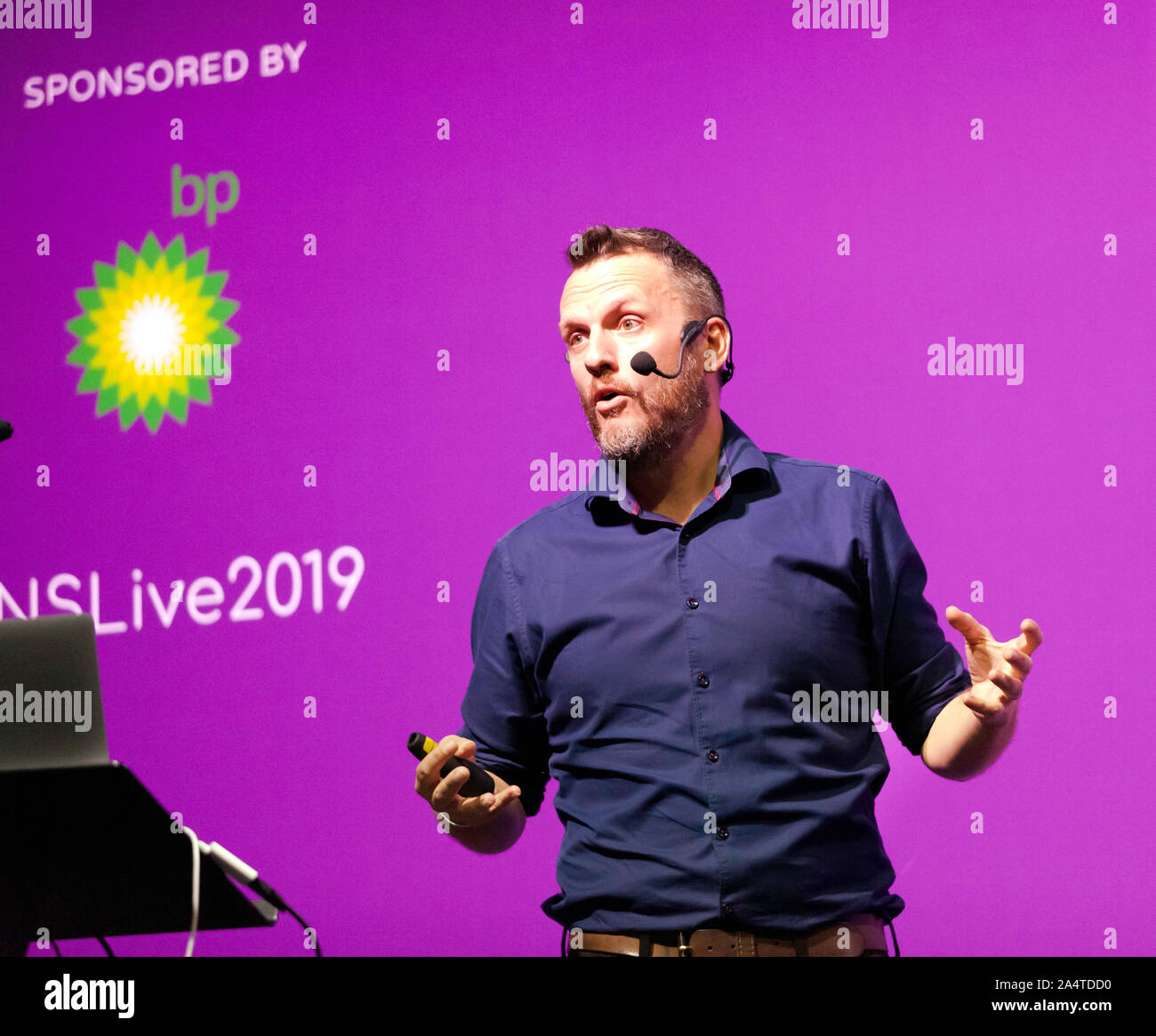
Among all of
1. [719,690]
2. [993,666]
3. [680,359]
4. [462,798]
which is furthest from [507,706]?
[993,666]

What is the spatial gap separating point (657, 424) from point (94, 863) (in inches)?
37.0

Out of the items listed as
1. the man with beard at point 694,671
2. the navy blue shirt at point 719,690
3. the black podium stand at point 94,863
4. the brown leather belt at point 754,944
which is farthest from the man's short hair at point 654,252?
the black podium stand at point 94,863

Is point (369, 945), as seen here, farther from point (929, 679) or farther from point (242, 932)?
point (929, 679)

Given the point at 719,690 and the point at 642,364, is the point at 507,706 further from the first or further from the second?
the point at 642,364

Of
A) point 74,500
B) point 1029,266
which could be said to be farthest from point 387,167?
point 1029,266

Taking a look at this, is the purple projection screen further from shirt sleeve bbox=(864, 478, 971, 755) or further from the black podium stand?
the black podium stand

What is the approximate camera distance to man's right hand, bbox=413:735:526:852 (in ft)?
5.30

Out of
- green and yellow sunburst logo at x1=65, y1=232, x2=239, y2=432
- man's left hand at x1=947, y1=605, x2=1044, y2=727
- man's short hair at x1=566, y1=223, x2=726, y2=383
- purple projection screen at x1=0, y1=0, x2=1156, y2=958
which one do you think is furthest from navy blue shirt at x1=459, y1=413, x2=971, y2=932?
green and yellow sunburst logo at x1=65, y1=232, x2=239, y2=432

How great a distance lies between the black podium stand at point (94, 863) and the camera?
140 cm

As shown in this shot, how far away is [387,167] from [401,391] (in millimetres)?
A: 487

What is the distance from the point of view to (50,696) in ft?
4.94

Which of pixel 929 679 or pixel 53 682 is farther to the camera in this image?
pixel 929 679

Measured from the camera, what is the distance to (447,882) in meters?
2.71

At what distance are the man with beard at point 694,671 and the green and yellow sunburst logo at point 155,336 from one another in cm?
116
